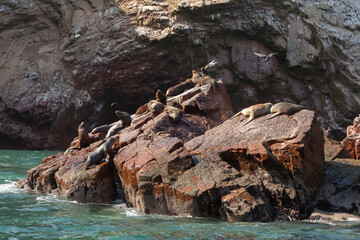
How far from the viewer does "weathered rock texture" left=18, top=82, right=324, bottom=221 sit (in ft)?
22.0

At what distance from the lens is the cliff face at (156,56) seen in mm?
22922

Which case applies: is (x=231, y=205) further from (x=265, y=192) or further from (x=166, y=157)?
(x=166, y=157)

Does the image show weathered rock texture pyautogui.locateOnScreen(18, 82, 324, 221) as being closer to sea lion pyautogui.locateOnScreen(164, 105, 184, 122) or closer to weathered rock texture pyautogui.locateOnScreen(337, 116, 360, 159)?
sea lion pyautogui.locateOnScreen(164, 105, 184, 122)

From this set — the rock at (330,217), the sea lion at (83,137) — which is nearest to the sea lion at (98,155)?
the sea lion at (83,137)

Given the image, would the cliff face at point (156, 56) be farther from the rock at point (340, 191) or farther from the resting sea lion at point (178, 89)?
the rock at point (340, 191)

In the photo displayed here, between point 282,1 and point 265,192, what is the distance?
61.2 feet

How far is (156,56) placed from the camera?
2352 centimetres

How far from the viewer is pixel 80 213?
720 centimetres

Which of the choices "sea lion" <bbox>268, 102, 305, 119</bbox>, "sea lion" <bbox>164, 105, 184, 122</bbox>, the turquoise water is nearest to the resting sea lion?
"sea lion" <bbox>164, 105, 184, 122</bbox>

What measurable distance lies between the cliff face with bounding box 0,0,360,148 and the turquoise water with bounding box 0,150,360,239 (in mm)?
16647

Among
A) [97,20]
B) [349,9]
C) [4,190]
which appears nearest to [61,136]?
[97,20]

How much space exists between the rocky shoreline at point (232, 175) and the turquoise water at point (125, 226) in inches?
13.1

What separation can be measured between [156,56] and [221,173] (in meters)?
17.3

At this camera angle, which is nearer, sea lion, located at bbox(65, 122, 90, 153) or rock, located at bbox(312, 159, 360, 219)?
rock, located at bbox(312, 159, 360, 219)
